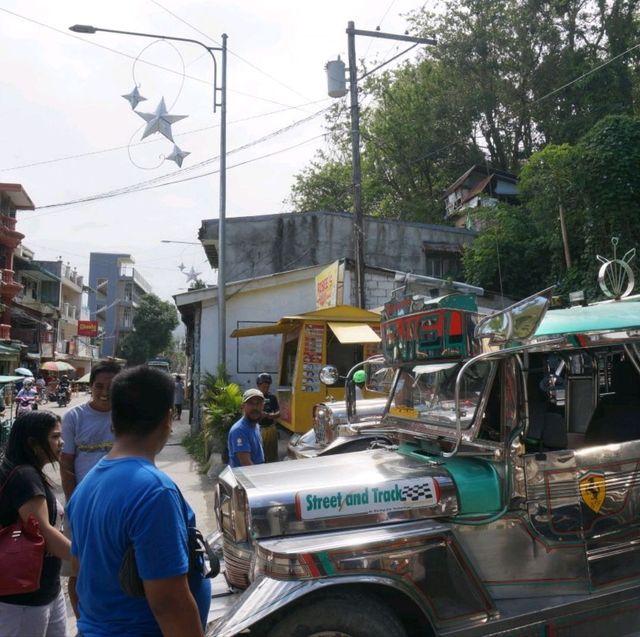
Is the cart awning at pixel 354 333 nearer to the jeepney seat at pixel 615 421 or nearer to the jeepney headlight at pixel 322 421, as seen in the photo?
the jeepney headlight at pixel 322 421

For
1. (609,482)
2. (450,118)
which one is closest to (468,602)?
(609,482)

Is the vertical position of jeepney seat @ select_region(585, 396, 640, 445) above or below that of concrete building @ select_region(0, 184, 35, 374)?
below

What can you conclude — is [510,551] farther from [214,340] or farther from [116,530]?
[214,340]

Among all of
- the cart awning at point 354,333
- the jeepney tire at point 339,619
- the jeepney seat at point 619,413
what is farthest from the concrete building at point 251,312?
the jeepney tire at point 339,619

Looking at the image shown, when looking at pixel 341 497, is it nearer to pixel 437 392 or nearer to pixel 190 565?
pixel 437 392

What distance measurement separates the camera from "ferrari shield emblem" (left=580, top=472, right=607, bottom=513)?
358cm

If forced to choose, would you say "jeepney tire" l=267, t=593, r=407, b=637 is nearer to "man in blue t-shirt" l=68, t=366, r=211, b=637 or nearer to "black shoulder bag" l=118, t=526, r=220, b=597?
"black shoulder bag" l=118, t=526, r=220, b=597

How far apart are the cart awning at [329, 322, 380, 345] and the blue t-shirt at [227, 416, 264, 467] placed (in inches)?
182

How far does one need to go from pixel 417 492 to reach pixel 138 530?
1.88 meters

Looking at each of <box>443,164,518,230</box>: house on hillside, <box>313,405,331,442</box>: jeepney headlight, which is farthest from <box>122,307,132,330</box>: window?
<box>313,405,331,442</box>: jeepney headlight

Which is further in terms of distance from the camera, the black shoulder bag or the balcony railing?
the balcony railing

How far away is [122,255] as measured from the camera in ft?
243

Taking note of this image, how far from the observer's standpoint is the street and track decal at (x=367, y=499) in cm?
321

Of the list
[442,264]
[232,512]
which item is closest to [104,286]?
[442,264]
